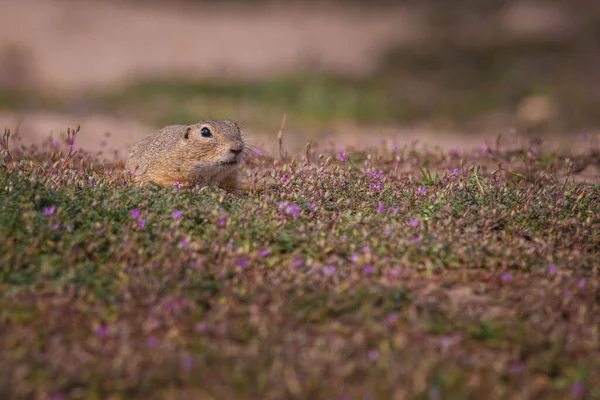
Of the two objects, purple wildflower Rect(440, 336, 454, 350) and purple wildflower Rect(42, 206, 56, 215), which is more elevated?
purple wildflower Rect(42, 206, 56, 215)

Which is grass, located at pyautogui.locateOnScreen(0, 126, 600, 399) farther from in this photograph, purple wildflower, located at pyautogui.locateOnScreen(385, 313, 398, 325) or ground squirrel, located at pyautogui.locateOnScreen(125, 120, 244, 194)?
ground squirrel, located at pyautogui.locateOnScreen(125, 120, 244, 194)

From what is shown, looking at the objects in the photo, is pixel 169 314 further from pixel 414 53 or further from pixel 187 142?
pixel 414 53

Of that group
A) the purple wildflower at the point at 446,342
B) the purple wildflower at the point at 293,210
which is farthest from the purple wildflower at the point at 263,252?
the purple wildflower at the point at 446,342

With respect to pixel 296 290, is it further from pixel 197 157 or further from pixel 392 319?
pixel 197 157

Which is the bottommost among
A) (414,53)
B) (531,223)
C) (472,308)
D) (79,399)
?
(79,399)

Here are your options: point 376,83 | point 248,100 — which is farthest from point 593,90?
point 248,100

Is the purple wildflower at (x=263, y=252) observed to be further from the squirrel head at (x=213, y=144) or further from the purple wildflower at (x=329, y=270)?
the squirrel head at (x=213, y=144)

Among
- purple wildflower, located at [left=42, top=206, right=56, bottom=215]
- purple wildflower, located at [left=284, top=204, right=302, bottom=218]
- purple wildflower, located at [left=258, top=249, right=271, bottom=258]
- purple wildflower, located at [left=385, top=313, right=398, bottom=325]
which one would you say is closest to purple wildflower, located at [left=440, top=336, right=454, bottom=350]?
purple wildflower, located at [left=385, top=313, right=398, bottom=325]
